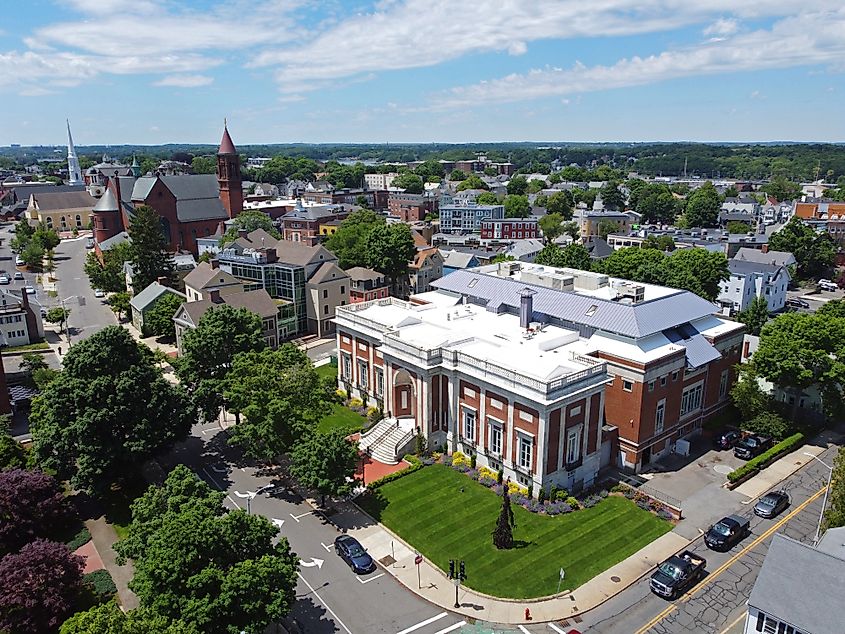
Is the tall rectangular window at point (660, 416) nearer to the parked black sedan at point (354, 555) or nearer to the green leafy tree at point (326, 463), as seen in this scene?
the green leafy tree at point (326, 463)

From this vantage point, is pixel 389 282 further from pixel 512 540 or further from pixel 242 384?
pixel 512 540

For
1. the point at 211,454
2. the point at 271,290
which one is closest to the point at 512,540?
the point at 211,454

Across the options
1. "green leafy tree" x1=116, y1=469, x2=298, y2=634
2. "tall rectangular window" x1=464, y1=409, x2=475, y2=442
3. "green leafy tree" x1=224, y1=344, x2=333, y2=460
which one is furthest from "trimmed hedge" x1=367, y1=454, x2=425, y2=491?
"green leafy tree" x1=116, y1=469, x2=298, y2=634

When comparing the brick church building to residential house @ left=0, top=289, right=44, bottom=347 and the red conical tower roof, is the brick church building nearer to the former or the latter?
the red conical tower roof

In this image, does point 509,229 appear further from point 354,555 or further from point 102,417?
point 354,555

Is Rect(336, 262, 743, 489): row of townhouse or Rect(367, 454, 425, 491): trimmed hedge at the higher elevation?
Rect(336, 262, 743, 489): row of townhouse

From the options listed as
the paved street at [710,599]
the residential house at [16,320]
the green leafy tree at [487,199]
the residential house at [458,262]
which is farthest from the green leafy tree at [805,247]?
the residential house at [16,320]

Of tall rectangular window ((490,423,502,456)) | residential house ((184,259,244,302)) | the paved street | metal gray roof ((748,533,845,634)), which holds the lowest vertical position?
the paved street
